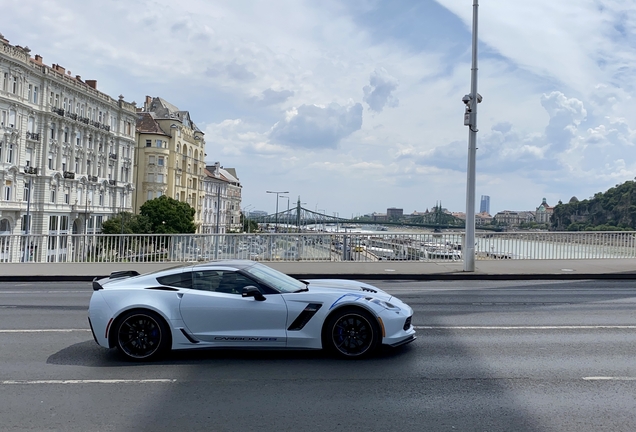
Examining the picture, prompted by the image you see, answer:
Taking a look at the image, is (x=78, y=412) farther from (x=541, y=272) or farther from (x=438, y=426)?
(x=541, y=272)

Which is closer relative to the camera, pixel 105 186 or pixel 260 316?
pixel 260 316

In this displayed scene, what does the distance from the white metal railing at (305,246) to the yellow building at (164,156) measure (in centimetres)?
6921

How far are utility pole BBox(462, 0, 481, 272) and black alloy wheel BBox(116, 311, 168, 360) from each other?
12024 millimetres

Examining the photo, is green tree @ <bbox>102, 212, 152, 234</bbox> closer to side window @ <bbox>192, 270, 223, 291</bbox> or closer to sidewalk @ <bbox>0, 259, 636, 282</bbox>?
sidewalk @ <bbox>0, 259, 636, 282</bbox>

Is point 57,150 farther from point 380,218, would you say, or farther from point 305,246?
point 305,246

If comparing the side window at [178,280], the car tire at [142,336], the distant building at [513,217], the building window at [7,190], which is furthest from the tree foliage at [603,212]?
the building window at [7,190]

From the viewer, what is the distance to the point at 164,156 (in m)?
90.4

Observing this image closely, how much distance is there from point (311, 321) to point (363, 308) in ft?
2.16

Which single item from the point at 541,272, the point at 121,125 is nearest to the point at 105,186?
the point at 121,125

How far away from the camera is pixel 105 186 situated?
76.6 metres

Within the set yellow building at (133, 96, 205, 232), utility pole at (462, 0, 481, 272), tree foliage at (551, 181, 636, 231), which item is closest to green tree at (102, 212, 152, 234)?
yellow building at (133, 96, 205, 232)

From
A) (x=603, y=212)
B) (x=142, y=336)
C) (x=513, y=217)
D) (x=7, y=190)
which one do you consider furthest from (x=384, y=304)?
(x=7, y=190)

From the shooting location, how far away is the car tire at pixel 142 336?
7.02 m

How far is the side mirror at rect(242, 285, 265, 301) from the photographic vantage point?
6.97 m
